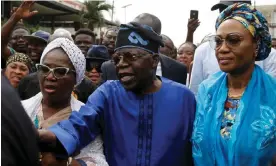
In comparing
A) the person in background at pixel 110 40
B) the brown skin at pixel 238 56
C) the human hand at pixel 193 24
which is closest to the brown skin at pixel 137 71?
the brown skin at pixel 238 56

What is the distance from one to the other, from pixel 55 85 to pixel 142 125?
61cm

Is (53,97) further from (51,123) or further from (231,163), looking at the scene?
(231,163)

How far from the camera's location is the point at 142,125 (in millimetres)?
2547

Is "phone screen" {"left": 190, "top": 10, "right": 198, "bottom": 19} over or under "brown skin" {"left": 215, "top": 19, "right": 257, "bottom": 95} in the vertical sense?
over

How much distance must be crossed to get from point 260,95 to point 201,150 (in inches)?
19.1

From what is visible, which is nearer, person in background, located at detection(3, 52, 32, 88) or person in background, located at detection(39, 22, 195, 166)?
person in background, located at detection(39, 22, 195, 166)

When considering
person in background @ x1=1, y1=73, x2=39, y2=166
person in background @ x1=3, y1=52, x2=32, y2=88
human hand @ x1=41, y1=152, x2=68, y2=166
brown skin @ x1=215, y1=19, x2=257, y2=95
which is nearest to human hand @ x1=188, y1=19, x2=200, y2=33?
person in background @ x1=3, y1=52, x2=32, y2=88

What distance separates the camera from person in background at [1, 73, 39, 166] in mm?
1062

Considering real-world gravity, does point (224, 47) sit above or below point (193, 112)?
above

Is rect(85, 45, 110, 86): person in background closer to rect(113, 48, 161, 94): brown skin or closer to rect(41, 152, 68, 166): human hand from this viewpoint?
rect(113, 48, 161, 94): brown skin

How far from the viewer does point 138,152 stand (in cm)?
250

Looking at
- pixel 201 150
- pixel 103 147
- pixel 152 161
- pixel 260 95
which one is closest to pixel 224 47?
pixel 260 95

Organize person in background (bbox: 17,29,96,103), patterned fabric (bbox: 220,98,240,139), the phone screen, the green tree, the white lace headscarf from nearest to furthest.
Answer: patterned fabric (bbox: 220,98,240,139), the white lace headscarf, person in background (bbox: 17,29,96,103), the phone screen, the green tree

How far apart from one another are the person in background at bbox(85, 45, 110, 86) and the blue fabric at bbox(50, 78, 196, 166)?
2159mm
